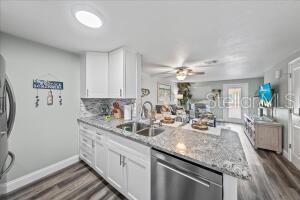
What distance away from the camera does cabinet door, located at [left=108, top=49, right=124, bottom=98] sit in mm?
2111

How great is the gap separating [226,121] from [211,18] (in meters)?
6.21

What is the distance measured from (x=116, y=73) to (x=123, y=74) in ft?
0.57

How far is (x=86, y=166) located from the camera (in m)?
2.27

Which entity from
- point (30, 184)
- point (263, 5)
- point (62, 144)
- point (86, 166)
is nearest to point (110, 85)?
point (62, 144)

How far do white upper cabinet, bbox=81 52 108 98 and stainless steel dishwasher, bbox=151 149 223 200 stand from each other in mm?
1682

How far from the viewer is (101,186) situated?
177 cm

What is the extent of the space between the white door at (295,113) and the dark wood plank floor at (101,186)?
24cm

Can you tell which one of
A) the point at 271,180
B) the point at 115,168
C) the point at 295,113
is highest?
the point at 295,113

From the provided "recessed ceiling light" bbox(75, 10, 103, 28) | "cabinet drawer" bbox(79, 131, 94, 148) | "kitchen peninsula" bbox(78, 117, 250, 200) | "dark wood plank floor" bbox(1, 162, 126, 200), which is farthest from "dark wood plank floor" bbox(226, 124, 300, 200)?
"recessed ceiling light" bbox(75, 10, 103, 28)

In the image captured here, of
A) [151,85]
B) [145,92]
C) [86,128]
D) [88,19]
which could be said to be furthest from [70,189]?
[151,85]

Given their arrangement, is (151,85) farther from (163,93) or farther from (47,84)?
(47,84)

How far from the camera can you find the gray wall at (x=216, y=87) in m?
5.59

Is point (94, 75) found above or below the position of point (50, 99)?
above

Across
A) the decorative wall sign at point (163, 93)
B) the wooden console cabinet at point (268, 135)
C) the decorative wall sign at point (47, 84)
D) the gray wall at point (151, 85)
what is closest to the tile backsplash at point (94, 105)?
the decorative wall sign at point (47, 84)
